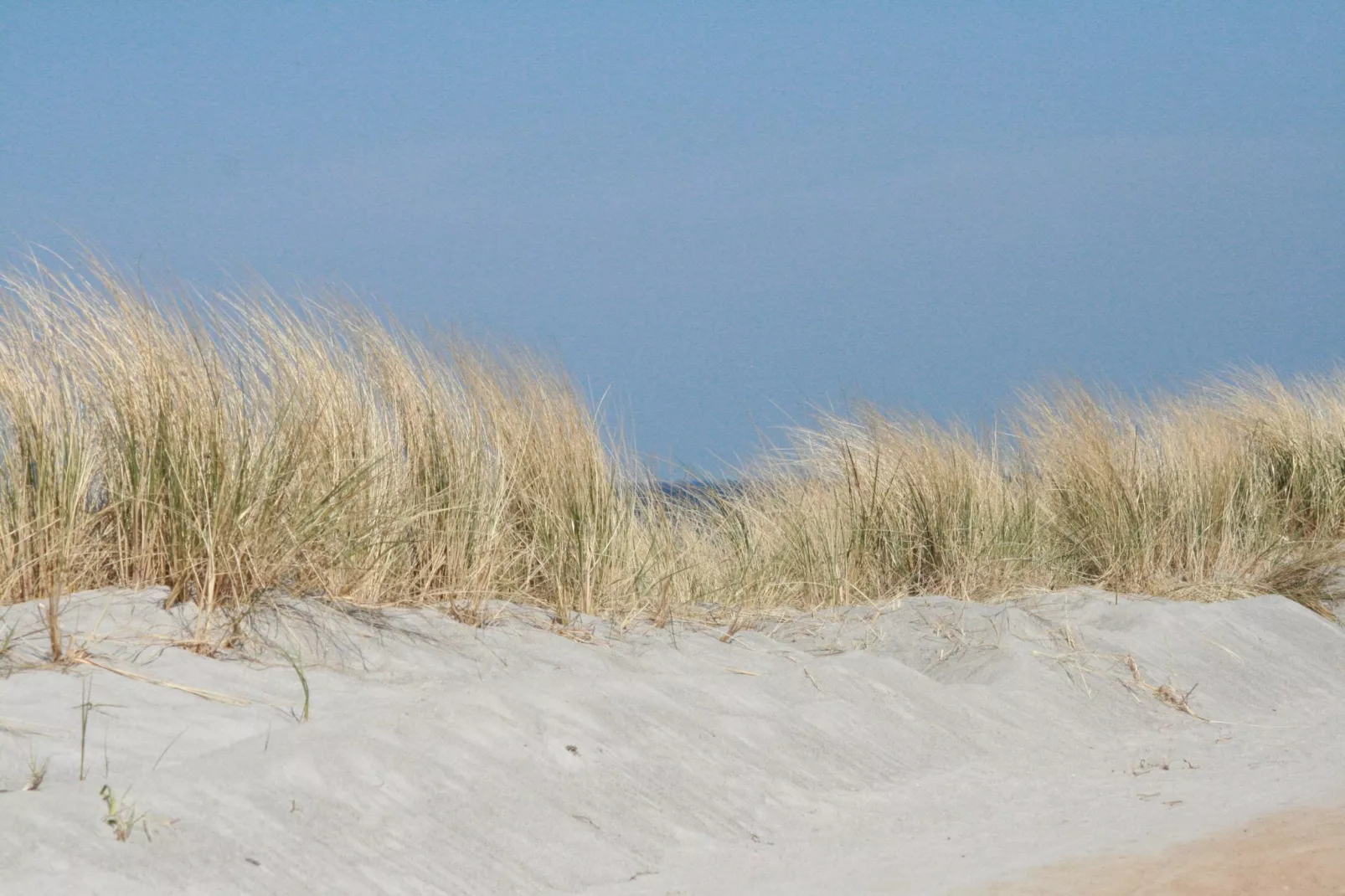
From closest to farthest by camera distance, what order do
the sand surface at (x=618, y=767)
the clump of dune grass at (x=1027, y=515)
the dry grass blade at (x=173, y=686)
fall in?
the sand surface at (x=618, y=767) → the dry grass blade at (x=173, y=686) → the clump of dune grass at (x=1027, y=515)

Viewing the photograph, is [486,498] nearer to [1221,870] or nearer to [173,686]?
[173,686]

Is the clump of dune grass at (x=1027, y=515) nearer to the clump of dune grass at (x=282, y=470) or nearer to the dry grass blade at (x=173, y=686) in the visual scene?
the clump of dune grass at (x=282, y=470)

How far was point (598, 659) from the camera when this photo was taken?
11.3 ft

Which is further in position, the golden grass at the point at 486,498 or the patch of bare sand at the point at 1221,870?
the golden grass at the point at 486,498

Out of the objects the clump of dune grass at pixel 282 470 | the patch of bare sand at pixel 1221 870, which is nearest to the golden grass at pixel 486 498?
the clump of dune grass at pixel 282 470

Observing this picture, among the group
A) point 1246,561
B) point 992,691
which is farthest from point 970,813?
point 1246,561

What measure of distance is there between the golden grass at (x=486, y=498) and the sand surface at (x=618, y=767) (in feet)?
0.64

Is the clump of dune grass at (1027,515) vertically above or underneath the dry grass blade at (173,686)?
above

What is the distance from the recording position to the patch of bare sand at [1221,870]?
227cm

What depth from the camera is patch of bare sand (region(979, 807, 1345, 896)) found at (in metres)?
2.27

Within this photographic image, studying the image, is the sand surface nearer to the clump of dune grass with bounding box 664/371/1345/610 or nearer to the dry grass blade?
the dry grass blade

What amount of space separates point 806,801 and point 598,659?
782 millimetres

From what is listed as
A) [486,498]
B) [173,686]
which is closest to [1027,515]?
[486,498]

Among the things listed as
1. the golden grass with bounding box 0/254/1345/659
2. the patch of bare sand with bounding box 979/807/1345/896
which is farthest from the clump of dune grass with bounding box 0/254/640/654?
the patch of bare sand with bounding box 979/807/1345/896
